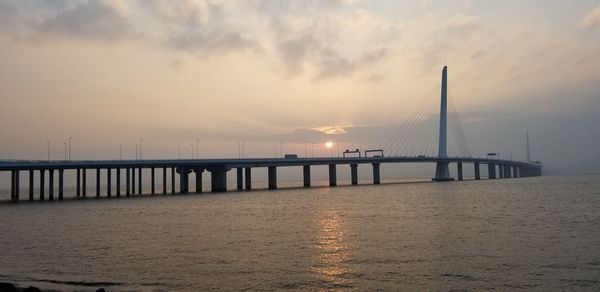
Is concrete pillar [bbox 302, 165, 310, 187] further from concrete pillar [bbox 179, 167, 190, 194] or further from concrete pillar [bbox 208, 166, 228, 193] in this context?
concrete pillar [bbox 179, 167, 190, 194]

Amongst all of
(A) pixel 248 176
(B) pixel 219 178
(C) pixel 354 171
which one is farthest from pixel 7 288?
(C) pixel 354 171

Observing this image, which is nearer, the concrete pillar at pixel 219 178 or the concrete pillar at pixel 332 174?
the concrete pillar at pixel 219 178

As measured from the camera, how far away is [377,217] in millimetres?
47406

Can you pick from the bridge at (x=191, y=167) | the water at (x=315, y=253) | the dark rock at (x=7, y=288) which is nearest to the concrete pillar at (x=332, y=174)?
the bridge at (x=191, y=167)

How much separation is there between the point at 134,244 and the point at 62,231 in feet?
40.2

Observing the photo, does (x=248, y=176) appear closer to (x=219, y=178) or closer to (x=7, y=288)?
(x=219, y=178)

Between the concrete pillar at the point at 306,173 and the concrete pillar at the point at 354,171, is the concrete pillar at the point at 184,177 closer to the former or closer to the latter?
the concrete pillar at the point at 306,173

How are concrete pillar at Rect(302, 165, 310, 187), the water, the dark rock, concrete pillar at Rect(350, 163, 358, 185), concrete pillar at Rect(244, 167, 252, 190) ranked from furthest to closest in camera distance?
1. concrete pillar at Rect(350, 163, 358, 185)
2. concrete pillar at Rect(302, 165, 310, 187)
3. concrete pillar at Rect(244, 167, 252, 190)
4. the water
5. the dark rock

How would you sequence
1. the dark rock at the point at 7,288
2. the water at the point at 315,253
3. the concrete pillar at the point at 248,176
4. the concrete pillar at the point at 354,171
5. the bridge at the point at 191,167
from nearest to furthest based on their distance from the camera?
1. the dark rock at the point at 7,288
2. the water at the point at 315,253
3. the bridge at the point at 191,167
4. the concrete pillar at the point at 248,176
5. the concrete pillar at the point at 354,171

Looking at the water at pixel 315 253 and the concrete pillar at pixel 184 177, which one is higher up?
the concrete pillar at pixel 184 177

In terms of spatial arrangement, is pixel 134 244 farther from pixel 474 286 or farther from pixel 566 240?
pixel 566 240

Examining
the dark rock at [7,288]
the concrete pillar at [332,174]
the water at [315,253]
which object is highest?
the concrete pillar at [332,174]

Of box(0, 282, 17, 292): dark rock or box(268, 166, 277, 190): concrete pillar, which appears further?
box(268, 166, 277, 190): concrete pillar

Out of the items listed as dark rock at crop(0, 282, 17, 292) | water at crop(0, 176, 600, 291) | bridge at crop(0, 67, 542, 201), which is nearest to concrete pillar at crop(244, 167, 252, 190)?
bridge at crop(0, 67, 542, 201)
